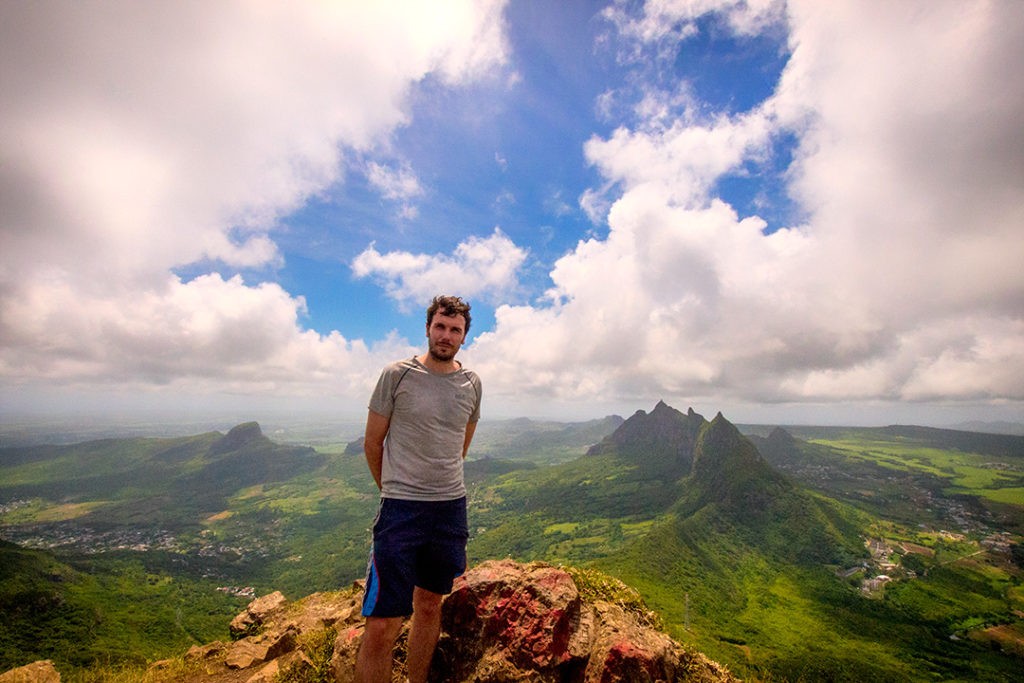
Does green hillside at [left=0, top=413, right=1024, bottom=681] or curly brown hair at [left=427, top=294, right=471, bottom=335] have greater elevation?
curly brown hair at [left=427, top=294, right=471, bottom=335]

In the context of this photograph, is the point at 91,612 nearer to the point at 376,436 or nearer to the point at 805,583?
the point at 376,436

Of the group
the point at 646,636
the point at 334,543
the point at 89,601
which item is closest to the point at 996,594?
the point at 646,636

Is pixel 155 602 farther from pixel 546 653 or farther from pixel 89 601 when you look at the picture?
pixel 546 653

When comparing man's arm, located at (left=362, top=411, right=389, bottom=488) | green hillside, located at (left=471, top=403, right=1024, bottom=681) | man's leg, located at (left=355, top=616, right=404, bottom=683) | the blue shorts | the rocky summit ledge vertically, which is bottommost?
green hillside, located at (left=471, top=403, right=1024, bottom=681)

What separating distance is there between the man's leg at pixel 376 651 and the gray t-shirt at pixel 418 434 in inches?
51.1

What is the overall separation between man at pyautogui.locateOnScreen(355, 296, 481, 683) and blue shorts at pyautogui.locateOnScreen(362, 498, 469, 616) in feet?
0.04

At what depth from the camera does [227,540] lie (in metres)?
185

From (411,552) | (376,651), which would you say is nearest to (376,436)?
(411,552)

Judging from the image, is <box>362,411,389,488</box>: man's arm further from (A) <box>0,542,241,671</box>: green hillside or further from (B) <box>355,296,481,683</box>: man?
(A) <box>0,542,241,671</box>: green hillside

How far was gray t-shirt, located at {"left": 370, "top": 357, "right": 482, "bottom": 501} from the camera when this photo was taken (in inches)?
187

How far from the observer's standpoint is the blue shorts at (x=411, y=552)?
4.40m

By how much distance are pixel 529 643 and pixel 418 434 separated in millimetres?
3391

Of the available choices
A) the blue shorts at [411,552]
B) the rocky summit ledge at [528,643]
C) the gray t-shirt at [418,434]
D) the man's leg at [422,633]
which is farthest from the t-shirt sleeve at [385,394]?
the rocky summit ledge at [528,643]

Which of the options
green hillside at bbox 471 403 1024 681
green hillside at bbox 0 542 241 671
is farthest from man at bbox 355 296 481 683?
green hillside at bbox 471 403 1024 681
